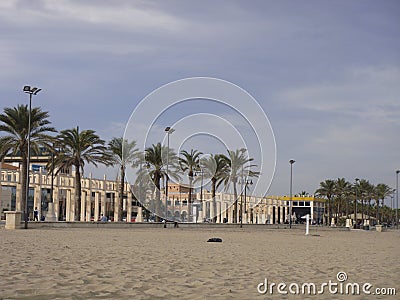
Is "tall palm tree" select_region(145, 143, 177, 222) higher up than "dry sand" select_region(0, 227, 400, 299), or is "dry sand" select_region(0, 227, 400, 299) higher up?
"tall palm tree" select_region(145, 143, 177, 222)

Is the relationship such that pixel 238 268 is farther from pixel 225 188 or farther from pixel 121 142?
pixel 225 188

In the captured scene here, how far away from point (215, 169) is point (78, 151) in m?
21.5

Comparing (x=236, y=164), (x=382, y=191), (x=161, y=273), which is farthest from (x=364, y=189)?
(x=161, y=273)

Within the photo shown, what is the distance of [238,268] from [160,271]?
2092 mm

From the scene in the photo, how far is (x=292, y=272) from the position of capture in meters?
13.5

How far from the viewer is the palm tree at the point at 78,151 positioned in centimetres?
4672

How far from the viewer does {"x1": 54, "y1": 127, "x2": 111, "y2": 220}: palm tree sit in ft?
153

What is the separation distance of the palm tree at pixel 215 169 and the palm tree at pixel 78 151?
736 inches

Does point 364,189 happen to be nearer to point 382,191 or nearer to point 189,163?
point 382,191

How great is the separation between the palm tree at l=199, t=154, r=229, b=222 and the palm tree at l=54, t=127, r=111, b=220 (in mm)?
18699

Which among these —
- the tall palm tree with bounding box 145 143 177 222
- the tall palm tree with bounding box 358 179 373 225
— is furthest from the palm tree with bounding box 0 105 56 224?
the tall palm tree with bounding box 358 179 373 225

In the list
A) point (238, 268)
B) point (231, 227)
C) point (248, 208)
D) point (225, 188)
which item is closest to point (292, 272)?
point (238, 268)

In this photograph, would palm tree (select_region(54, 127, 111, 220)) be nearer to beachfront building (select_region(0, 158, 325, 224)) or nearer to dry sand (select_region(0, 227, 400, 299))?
beachfront building (select_region(0, 158, 325, 224))

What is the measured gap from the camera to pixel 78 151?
46906mm
